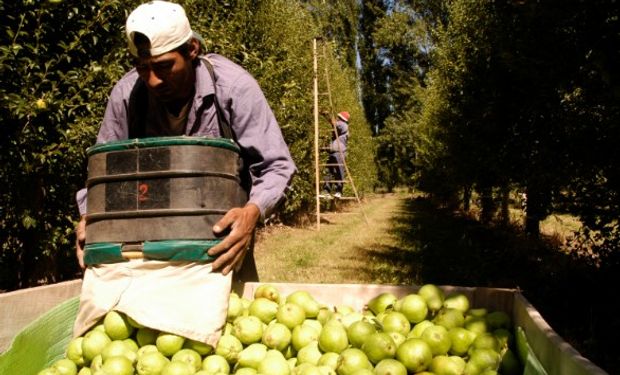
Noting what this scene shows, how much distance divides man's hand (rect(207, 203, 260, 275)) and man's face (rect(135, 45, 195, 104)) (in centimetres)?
72

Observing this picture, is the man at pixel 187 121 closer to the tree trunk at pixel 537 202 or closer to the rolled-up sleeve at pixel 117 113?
the rolled-up sleeve at pixel 117 113

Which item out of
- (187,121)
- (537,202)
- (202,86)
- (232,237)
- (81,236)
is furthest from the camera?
(537,202)

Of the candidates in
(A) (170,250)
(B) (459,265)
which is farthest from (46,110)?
(B) (459,265)

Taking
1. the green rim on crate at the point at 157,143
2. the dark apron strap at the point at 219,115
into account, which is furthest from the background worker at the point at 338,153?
the green rim on crate at the point at 157,143

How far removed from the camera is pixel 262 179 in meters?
2.52

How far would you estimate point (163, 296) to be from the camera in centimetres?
212

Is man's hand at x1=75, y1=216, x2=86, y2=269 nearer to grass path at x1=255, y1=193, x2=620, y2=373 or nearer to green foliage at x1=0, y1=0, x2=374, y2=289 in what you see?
green foliage at x1=0, y1=0, x2=374, y2=289

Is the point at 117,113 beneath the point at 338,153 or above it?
above

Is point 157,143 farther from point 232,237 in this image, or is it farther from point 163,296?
point 163,296

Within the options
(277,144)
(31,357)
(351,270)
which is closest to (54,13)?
(277,144)

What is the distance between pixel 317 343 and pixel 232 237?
65 cm

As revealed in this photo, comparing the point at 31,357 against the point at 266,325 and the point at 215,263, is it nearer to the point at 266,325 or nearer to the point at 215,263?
the point at 215,263

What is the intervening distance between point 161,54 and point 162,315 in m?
1.18

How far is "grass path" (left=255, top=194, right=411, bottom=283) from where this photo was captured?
6457mm
